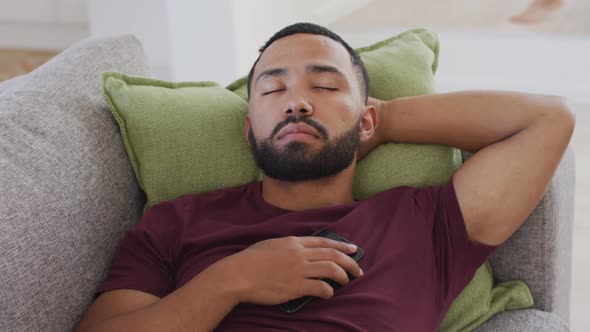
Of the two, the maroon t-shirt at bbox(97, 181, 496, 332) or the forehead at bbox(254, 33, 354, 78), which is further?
the forehead at bbox(254, 33, 354, 78)

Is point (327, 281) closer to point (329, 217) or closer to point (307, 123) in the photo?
point (329, 217)

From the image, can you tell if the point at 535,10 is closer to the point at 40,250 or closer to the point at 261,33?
the point at 261,33

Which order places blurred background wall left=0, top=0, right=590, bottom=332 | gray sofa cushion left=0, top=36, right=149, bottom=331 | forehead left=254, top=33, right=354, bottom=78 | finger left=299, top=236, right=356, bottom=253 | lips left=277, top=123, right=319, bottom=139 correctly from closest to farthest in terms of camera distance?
gray sofa cushion left=0, top=36, right=149, bottom=331 < finger left=299, top=236, right=356, bottom=253 < lips left=277, top=123, right=319, bottom=139 < forehead left=254, top=33, right=354, bottom=78 < blurred background wall left=0, top=0, right=590, bottom=332

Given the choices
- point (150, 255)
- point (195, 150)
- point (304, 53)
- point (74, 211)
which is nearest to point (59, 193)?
point (74, 211)

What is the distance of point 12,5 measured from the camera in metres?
4.21

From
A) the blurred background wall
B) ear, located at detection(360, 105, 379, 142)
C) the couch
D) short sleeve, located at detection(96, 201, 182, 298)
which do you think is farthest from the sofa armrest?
the blurred background wall

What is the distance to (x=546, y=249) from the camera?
1677 millimetres

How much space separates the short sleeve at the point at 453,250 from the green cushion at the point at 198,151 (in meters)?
0.12

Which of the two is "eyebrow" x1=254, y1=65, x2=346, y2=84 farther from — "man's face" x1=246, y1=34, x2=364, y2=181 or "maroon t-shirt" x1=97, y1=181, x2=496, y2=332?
"maroon t-shirt" x1=97, y1=181, x2=496, y2=332

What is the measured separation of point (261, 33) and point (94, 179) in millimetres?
2063

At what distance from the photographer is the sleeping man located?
4.70 feet

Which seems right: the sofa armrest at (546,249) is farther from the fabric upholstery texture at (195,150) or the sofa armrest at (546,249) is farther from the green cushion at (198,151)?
the fabric upholstery texture at (195,150)

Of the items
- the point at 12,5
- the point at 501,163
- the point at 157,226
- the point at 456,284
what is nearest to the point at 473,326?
the point at 456,284

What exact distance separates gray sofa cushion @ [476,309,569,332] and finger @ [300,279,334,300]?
1.38 feet
